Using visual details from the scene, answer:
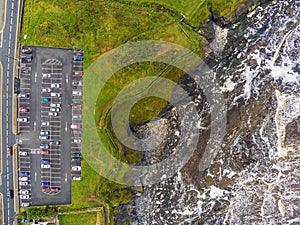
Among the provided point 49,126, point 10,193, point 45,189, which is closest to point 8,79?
point 49,126

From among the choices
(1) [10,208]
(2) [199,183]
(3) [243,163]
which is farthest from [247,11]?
(1) [10,208]

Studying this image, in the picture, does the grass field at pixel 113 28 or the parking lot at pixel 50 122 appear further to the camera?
the parking lot at pixel 50 122

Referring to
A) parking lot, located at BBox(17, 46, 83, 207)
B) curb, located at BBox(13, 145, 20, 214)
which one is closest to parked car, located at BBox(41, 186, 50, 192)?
parking lot, located at BBox(17, 46, 83, 207)

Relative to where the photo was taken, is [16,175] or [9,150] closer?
[9,150]

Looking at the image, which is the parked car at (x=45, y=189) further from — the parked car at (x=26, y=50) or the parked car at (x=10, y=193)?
the parked car at (x=26, y=50)

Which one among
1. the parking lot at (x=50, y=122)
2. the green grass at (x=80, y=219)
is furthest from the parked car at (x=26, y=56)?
the green grass at (x=80, y=219)

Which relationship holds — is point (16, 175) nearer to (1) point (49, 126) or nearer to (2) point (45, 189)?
(2) point (45, 189)

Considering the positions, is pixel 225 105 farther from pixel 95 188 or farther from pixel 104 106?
pixel 95 188

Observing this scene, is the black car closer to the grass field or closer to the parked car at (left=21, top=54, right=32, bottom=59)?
the grass field
